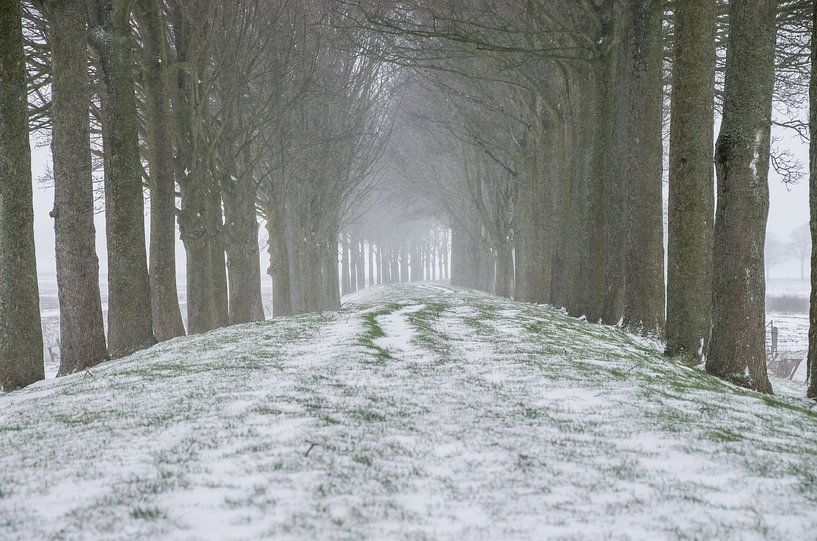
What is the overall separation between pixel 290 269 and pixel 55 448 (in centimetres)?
1581

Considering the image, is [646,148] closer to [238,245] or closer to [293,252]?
[238,245]

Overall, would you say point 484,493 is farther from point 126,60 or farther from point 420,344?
point 126,60

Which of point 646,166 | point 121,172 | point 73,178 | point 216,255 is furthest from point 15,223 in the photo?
point 646,166

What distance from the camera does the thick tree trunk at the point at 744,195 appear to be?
22.0ft

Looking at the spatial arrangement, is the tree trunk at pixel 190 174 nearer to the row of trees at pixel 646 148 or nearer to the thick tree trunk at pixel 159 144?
the thick tree trunk at pixel 159 144

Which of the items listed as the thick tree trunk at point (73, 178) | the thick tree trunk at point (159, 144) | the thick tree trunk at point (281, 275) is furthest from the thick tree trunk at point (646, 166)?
the thick tree trunk at point (281, 275)

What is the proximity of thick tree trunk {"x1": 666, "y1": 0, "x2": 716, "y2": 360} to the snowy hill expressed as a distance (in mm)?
2174

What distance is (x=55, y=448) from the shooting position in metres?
3.60

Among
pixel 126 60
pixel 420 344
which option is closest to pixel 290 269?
pixel 126 60

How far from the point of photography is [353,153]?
70.9ft

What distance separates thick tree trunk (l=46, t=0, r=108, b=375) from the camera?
8.11m

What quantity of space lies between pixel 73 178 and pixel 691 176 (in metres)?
7.89

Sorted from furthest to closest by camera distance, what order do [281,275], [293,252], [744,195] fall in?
[281,275] → [293,252] → [744,195]

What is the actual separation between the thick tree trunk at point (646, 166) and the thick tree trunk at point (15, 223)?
850 cm
